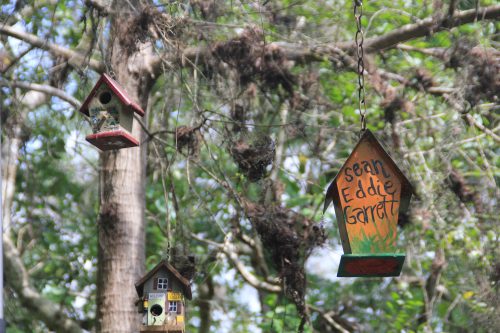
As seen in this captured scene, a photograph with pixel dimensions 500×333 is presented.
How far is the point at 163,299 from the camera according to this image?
516 cm

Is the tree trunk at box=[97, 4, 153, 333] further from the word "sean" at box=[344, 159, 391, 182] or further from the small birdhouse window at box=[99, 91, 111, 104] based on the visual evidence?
the word "sean" at box=[344, 159, 391, 182]

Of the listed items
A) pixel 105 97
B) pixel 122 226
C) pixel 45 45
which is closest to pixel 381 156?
pixel 105 97

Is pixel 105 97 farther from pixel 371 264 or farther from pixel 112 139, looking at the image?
pixel 371 264

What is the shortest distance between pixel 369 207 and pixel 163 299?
136 cm

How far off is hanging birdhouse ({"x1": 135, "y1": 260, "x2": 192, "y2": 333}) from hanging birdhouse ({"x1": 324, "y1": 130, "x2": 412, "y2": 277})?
1041 millimetres

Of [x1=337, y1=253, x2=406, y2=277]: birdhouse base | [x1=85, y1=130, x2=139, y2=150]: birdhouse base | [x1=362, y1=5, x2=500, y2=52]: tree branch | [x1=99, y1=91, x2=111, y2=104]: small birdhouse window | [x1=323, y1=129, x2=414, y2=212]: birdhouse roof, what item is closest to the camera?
[x1=337, y1=253, x2=406, y2=277]: birdhouse base

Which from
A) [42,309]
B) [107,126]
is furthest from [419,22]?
Result: [42,309]

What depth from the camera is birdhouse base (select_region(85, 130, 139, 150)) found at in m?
5.07

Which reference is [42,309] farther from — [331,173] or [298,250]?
[331,173]

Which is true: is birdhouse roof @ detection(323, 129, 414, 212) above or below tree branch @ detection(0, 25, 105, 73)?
below

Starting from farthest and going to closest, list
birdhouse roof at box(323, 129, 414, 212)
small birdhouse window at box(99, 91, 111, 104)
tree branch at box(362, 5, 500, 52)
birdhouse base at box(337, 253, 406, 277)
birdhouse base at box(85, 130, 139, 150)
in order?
1. tree branch at box(362, 5, 500, 52)
2. small birdhouse window at box(99, 91, 111, 104)
3. birdhouse base at box(85, 130, 139, 150)
4. birdhouse roof at box(323, 129, 414, 212)
5. birdhouse base at box(337, 253, 406, 277)

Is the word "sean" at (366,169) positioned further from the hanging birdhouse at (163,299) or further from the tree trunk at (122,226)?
the tree trunk at (122,226)

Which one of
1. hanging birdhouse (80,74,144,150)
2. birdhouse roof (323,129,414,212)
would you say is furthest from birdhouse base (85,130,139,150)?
birdhouse roof (323,129,414,212)

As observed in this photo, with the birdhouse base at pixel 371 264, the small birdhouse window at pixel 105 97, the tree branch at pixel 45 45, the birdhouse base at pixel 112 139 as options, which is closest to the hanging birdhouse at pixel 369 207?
the birdhouse base at pixel 371 264
